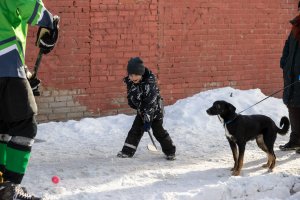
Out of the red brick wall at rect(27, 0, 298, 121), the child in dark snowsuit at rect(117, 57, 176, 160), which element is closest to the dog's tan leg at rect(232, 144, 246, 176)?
the child in dark snowsuit at rect(117, 57, 176, 160)

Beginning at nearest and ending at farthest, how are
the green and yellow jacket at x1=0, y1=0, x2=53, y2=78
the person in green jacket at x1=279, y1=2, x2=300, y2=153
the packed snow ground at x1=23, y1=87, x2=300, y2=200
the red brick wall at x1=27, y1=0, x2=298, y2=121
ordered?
1. the green and yellow jacket at x1=0, y1=0, x2=53, y2=78
2. the packed snow ground at x1=23, y1=87, x2=300, y2=200
3. the person in green jacket at x1=279, y1=2, x2=300, y2=153
4. the red brick wall at x1=27, y1=0, x2=298, y2=121

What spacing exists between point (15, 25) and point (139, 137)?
8.51 ft

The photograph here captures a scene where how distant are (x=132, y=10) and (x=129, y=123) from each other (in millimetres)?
1803

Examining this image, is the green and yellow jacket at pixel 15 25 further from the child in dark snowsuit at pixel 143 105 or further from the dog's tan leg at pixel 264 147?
the dog's tan leg at pixel 264 147

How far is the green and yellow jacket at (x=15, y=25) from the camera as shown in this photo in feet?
15.6

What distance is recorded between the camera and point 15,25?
4.90m

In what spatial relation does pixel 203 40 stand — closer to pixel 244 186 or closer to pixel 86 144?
A: pixel 86 144

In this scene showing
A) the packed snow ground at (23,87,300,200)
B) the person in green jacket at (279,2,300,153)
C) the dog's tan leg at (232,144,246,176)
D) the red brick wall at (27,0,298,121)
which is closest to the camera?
the packed snow ground at (23,87,300,200)

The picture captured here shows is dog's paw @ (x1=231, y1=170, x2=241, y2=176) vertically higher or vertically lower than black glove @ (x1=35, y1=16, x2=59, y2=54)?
lower

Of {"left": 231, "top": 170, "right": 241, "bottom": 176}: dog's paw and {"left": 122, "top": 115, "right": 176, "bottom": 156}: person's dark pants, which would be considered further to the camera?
{"left": 122, "top": 115, "right": 176, "bottom": 156}: person's dark pants

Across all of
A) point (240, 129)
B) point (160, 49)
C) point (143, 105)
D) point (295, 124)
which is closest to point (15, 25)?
point (143, 105)

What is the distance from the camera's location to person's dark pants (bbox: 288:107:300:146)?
7.67 meters

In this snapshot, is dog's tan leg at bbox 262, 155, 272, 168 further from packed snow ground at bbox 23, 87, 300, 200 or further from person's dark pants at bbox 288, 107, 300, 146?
person's dark pants at bbox 288, 107, 300, 146

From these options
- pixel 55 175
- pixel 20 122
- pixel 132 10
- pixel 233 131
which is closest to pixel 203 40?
pixel 132 10
